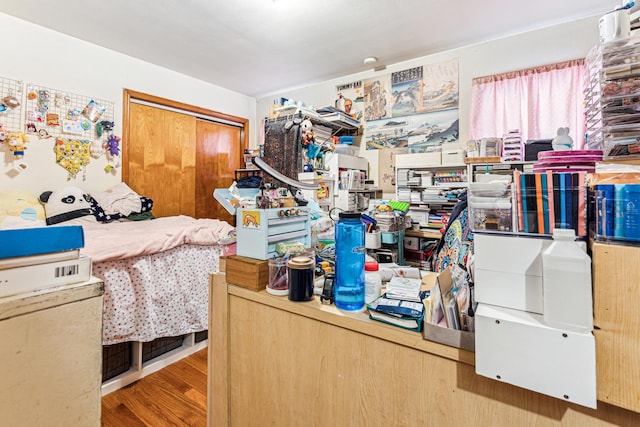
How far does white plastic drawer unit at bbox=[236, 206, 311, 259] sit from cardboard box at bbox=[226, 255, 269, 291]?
0.03 m

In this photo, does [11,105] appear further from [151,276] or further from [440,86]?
[440,86]

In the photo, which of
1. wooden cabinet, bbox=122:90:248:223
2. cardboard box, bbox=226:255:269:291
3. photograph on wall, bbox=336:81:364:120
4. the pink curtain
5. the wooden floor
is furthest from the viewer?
photograph on wall, bbox=336:81:364:120

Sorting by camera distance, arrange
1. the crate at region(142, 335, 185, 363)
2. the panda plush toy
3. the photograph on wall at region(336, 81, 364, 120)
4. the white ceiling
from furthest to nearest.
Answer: the photograph on wall at region(336, 81, 364, 120) < the panda plush toy < the white ceiling < the crate at region(142, 335, 185, 363)

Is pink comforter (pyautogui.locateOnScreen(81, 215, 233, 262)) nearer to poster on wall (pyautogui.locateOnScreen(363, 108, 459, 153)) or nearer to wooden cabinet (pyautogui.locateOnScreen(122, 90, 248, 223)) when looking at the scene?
wooden cabinet (pyautogui.locateOnScreen(122, 90, 248, 223))

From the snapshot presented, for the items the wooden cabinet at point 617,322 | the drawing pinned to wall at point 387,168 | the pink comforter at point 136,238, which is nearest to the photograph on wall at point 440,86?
the drawing pinned to wall at point 387,168

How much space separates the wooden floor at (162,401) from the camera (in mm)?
1562

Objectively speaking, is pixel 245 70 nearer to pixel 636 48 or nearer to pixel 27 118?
pixel 27 118

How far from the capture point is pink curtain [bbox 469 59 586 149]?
8.08ft

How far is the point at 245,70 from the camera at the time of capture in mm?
3436

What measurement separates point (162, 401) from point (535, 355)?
191 cm

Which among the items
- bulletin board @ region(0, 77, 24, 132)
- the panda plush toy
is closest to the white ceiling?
bulletin board @ region(0, 77, 24, 132)

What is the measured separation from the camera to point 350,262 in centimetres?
82

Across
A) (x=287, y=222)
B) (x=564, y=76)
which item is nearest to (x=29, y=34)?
(x=287, y=222)

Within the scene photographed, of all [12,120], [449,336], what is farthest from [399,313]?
[12,120]
